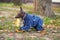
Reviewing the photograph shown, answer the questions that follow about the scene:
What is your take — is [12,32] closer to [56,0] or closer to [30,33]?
[30,33]

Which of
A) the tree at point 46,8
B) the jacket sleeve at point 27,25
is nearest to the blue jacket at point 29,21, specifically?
the jacket sleeve at point 27,25

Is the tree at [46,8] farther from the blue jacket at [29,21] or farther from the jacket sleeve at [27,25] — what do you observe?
the jacket sleeve at [27,25]

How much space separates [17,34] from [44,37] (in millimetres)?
910

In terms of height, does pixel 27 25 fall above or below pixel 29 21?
below

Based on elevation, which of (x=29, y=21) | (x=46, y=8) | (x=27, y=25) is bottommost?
(x=46, y=8)

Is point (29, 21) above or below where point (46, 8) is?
above

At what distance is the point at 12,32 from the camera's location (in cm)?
757

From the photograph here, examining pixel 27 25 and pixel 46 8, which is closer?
pixel 27 25

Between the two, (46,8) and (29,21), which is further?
(46,8)

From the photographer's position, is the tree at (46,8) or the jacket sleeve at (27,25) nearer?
the jacket sleeve at (27,25)

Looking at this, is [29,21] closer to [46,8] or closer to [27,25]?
[27,25]

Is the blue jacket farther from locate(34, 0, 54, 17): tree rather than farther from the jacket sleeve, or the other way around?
locate(34, 0, 54, 17): tree

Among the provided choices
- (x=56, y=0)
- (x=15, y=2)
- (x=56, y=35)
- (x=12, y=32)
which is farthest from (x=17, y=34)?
(x=56, y=0)

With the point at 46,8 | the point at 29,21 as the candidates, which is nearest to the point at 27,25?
the point at 29,21
